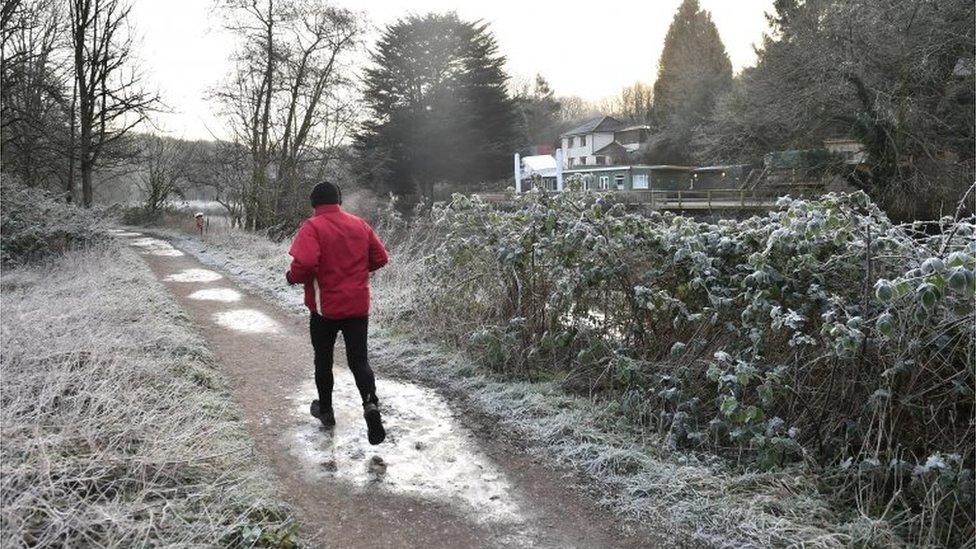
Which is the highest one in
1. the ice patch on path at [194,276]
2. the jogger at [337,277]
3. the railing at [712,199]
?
the railing at [712,199]

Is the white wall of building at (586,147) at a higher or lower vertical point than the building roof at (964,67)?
higher

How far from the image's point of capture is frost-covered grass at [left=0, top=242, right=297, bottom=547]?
2.93 meters

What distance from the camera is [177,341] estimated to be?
21.2ft

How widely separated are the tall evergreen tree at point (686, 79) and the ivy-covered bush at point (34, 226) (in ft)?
97.1

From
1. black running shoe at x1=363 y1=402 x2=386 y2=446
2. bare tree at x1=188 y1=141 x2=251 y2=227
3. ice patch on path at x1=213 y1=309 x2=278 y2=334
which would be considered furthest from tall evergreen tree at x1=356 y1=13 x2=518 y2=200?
black running shoe at x1=363 y1=402 x2=386 y2=446

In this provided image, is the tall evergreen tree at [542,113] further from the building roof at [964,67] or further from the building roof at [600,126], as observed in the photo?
the building roof at [964,67]

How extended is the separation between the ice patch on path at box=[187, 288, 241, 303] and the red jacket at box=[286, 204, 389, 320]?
6623mm

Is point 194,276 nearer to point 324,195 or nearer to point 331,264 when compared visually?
point 324,195

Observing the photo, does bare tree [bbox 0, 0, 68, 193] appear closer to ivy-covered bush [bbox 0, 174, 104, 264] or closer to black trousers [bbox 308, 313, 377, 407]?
ivy-covered bush [bbox 0, 174, 104, 264]

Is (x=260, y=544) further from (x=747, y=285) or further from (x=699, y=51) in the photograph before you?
(x=699, y=51)

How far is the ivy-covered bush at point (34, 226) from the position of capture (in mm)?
11406

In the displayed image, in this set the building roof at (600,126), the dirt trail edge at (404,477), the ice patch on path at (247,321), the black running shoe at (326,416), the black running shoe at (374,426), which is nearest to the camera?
the dirt trail edge at (404,477)

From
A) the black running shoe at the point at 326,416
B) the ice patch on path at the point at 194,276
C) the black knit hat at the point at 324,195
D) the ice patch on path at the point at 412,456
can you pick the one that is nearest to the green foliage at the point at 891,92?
the ice patch on path at the point at 194,276

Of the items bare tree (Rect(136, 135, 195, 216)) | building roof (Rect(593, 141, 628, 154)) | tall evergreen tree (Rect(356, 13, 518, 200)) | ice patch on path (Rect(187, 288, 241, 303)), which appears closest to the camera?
ice patch on path (Rect(187, 288, 241, 303))
